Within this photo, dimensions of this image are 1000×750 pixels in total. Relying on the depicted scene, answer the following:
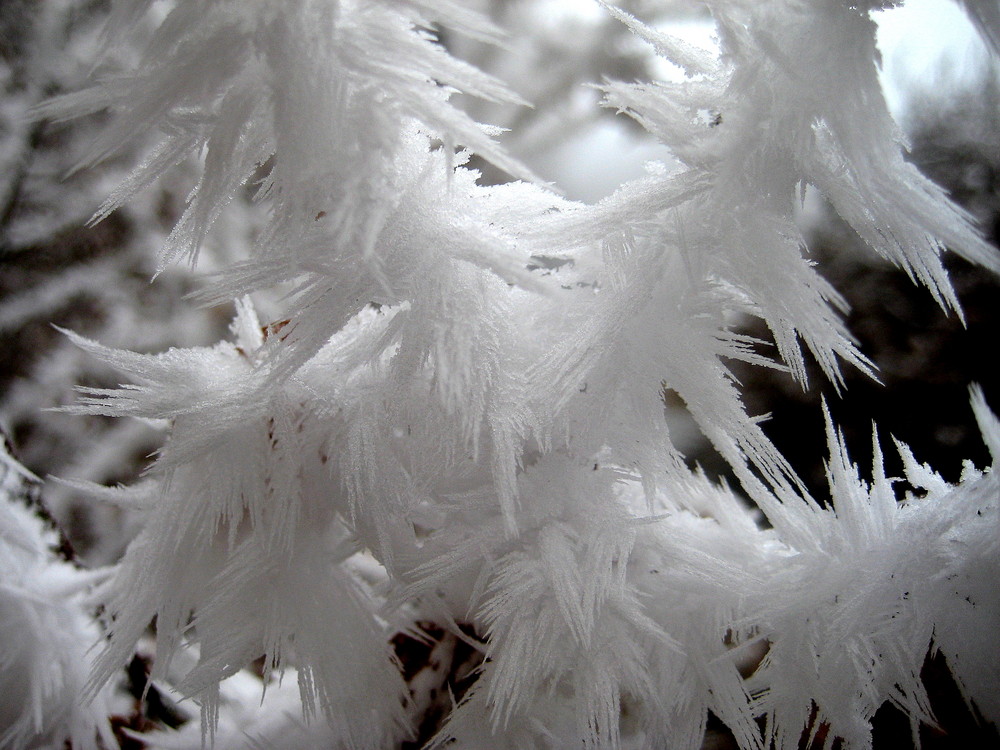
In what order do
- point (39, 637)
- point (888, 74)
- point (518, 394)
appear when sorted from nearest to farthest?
1. point (518, 394)
2. point (39, 637)
3. point (888, 74)

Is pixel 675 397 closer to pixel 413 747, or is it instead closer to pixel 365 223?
pixel 413 747

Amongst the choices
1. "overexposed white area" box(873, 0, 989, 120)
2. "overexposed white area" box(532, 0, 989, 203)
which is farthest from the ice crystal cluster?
"overexposed white area" box(873, 0, 989, 120)

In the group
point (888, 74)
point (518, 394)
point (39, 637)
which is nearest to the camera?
point (518, 394)

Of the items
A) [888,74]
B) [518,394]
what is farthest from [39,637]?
[888,74]

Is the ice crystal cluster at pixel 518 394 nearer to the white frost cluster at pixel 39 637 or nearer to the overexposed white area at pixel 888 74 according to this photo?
the white frost cluster at pixel 39 637

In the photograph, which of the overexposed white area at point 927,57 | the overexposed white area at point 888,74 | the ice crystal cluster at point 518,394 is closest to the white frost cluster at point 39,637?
the ice crystal cluster at point 518,394

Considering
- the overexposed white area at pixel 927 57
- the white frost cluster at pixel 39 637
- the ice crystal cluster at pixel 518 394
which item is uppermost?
the overexposed white area at pixel 927 57

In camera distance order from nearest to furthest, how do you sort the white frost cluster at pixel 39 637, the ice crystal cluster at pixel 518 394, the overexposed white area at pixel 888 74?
1. the ice crystal cluster at pixel 518 394
2. the white frost cluster at pixel 39 637
3. the overexposed white area at pixel 888 74

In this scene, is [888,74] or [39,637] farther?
[888,74]

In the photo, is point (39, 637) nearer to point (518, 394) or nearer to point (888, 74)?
point (518, 394)
